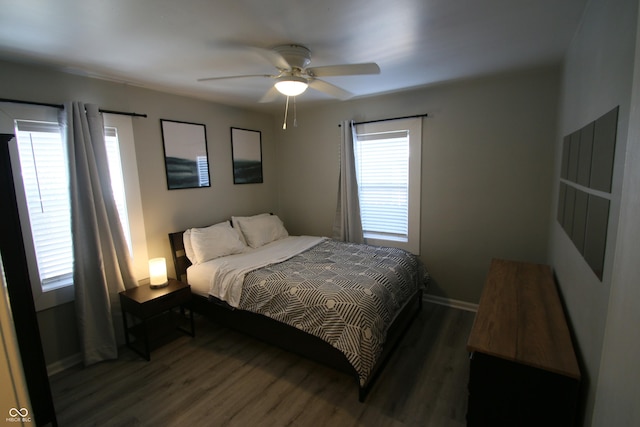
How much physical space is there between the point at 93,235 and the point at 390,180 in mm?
3018

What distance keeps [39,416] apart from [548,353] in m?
2.88

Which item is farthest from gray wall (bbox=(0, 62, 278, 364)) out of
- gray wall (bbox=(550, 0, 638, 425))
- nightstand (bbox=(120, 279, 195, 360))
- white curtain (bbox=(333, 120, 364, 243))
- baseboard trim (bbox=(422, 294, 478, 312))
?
gray wall (bbox=(550, 0, 638, 425))

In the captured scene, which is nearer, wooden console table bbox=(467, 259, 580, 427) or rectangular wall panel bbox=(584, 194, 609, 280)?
rectangular wall panel bbox=(584, 194, 609, 280)

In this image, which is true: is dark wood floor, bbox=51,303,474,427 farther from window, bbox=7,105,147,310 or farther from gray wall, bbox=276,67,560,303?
gray wall, bbox=276,67,560,303

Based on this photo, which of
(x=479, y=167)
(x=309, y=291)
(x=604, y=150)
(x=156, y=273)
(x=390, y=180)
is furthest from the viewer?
(x=390, y=180)

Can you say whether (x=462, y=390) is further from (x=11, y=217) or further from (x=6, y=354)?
(x=11, y=217)

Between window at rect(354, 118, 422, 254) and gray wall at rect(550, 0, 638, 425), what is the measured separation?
5.00 ft

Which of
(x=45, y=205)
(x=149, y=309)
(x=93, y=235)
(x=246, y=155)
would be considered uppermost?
(x=246, y=155)

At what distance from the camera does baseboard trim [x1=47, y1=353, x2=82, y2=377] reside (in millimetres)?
2354

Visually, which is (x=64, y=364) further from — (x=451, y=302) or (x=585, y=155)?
(x=585, y=155)

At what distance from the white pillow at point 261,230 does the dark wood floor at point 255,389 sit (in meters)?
1.22

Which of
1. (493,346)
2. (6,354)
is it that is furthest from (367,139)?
(6,354)

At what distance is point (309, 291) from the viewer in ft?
7.40

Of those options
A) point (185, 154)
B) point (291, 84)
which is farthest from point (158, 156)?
point (291, 84)
